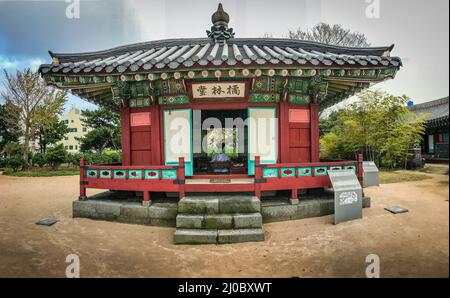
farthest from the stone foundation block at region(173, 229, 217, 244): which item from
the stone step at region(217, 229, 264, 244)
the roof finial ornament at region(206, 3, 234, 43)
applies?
the roof finial ornament at region(206, 3, 234, 43)

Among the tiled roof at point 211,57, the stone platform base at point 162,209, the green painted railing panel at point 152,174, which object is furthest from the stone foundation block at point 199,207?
the tiled roof at point 211,57

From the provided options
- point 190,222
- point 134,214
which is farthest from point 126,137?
point 190,222

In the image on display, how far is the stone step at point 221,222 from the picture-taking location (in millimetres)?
4922

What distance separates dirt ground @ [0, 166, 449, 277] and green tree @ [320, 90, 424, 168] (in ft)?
32.4

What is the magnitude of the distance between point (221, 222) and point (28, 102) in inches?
897

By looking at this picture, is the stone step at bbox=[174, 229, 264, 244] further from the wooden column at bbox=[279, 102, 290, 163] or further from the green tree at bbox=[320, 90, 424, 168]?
the green tree at bbox=[320, 90, 424, 168]

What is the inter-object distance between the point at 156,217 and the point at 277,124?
415 cm

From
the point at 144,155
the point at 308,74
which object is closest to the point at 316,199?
the point at 308,74

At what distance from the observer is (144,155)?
7.01m

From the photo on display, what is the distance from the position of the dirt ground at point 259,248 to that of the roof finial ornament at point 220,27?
672 centimetres

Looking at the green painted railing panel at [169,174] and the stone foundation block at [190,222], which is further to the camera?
the green painted railing panel at [169,174]

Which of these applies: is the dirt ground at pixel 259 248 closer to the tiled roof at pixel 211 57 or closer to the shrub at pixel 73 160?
the tiled roof at pixel 211 57
